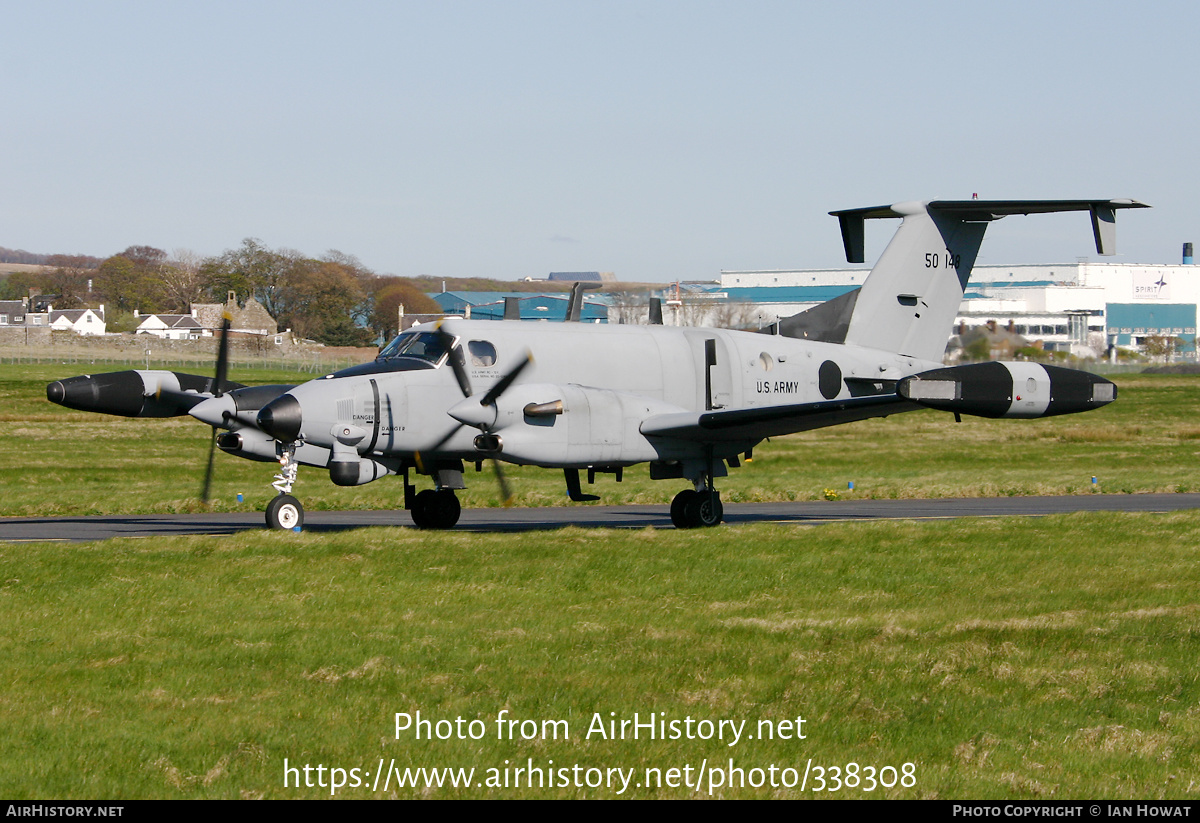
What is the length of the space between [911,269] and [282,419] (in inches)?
548

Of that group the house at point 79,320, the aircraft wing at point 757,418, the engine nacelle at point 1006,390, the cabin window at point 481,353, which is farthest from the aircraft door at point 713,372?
the house at point 79,320

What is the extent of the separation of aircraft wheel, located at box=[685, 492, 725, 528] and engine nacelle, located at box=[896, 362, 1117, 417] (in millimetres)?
4272

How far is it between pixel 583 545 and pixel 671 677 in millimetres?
8119

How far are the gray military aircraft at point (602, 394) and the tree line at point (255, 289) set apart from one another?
42.9 metres

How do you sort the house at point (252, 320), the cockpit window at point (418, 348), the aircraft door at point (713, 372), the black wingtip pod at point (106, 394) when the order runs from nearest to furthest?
1. the cockpit window at point (418, 348)
2. the black wingtip pod at point (106, 394)
3. the aircraft door at point (713, 372)
4. the house at point (252, 320)

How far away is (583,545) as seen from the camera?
1909 cm

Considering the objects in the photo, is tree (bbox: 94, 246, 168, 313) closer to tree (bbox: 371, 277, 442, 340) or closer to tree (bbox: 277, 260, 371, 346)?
tree (bbox: 277, 260, 371, 346)

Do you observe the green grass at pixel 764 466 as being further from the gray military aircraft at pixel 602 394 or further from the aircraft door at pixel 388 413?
the aircraft door at pixel 388 413

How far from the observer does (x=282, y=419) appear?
64.1 feet

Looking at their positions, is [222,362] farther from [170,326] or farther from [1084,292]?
Result: [1084,292]

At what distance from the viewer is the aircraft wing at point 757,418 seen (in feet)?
70.4

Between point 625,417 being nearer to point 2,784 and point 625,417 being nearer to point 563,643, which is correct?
point 563,643

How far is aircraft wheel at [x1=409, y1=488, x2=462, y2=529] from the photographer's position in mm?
22938
